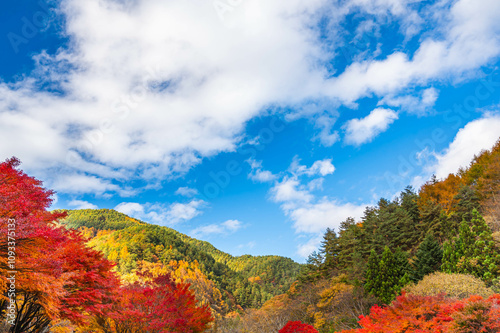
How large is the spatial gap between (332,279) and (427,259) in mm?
10087

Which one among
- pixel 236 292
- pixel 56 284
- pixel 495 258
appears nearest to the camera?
pixel 56 284

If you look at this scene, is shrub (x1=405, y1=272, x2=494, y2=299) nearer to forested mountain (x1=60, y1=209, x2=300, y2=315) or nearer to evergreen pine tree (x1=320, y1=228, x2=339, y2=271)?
evergreen pine tree (x1=320, y1=228, x2=339, y2=271)

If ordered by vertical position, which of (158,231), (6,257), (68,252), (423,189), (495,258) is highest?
(158,231)

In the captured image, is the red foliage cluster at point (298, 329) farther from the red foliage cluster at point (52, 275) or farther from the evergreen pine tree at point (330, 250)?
the evergreen pine tree at point (330, 250)

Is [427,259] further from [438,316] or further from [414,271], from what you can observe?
[438,316]

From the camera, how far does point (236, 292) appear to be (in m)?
80.4

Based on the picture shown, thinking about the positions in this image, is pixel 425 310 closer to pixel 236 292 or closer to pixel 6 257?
pixel 6 257

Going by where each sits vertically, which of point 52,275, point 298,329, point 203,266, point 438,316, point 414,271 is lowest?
point 298,329

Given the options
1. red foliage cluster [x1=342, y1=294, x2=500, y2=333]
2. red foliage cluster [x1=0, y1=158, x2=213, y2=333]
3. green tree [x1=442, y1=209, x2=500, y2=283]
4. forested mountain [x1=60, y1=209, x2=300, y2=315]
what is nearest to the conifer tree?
green tree [x1=442, y1=209, x2=500, y2=283]

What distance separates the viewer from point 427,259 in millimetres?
21594

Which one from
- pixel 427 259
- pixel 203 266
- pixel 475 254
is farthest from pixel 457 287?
pixel 203 266

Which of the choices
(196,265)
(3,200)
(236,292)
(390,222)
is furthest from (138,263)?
(3,200)

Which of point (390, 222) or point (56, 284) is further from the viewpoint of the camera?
point (390, 222)

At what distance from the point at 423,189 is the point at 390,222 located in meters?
17.6
